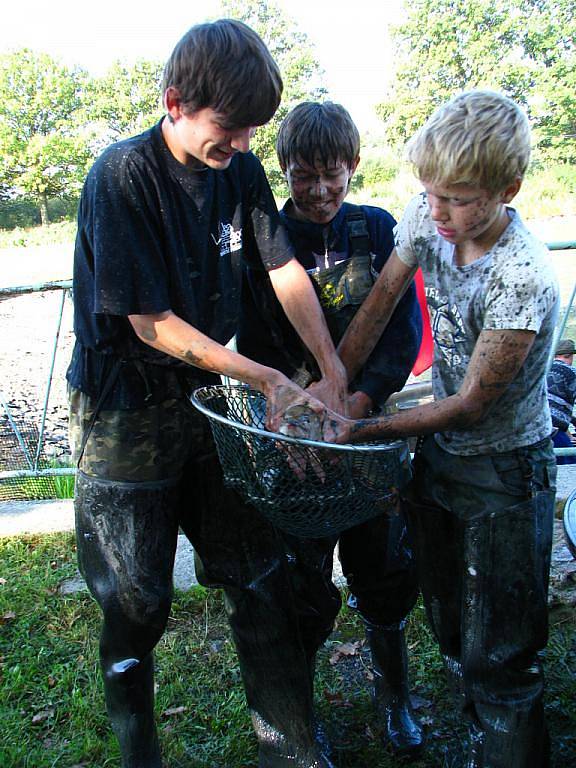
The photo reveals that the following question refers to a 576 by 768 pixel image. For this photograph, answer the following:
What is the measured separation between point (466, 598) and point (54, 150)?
5778 centimetres

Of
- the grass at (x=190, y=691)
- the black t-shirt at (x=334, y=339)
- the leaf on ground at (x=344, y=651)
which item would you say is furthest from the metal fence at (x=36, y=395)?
the black t-shirt at (x=334, y=339)

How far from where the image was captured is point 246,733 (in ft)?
8.34

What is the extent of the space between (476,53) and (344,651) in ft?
185

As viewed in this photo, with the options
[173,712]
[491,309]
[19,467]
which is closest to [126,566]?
[173,712]

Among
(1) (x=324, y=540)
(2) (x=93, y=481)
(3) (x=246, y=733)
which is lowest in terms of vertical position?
(3) (x=246, y=733)

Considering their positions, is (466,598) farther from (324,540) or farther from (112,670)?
(112,670)

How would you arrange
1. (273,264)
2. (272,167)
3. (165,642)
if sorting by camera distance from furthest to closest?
(272,167)
(165,642)
(273,264)

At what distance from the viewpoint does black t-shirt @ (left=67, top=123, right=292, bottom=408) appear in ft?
5.84

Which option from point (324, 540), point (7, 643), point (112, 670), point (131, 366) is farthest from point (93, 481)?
point (7, 643)

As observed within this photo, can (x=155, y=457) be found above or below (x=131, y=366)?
below

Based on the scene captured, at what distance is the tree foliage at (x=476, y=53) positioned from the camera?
156 feet

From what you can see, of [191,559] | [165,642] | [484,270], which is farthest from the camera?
[191,559]

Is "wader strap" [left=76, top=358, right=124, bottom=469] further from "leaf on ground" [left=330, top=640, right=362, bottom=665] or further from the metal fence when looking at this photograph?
the metal fence

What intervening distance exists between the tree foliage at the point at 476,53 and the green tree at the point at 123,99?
20.3 m
